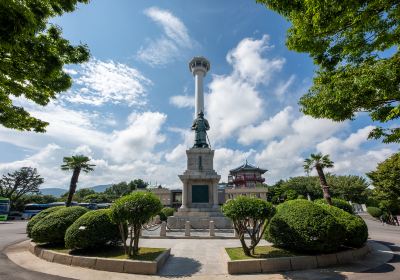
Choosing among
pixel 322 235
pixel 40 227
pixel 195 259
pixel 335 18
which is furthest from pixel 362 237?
pixel 40 227

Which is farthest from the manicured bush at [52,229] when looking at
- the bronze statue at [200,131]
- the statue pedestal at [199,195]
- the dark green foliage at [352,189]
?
the dark green foliage at [352,189]

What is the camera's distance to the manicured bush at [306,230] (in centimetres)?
994

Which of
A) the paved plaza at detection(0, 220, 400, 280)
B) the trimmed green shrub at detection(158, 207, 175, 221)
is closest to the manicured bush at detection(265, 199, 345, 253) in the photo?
the paved plaza at detection(0, 220, 400, 280)

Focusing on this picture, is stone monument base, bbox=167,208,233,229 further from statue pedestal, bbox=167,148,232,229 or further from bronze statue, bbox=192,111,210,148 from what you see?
bronze statue, bbox=192,111,210,148

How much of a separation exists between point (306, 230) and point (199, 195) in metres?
17.9

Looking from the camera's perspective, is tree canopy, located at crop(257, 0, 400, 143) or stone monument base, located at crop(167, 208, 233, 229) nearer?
tree canopy, located at crop(257, 0, 400, 143)

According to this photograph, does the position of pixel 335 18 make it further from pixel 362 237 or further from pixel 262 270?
pixel 362 237

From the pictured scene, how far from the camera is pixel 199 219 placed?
24.5 metres

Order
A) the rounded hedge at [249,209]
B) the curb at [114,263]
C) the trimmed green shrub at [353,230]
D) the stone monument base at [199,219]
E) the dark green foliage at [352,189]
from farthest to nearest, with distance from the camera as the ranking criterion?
the dark green foliage at [352,189], the stone monument base at [199,219], the trimmed green shrub at [353,230], the rounded hedge at [249,209], the curb at [114,263]

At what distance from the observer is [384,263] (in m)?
10.4

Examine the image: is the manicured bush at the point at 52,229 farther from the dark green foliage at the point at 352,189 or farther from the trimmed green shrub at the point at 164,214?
the dark green foliage at the point at 352,189

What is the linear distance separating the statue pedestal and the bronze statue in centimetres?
206

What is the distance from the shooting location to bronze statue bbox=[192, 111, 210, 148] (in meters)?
31.6

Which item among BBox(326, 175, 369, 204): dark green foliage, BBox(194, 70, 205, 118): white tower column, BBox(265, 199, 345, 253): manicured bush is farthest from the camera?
BBox(326, 175, 369, 204): dark green foliage
